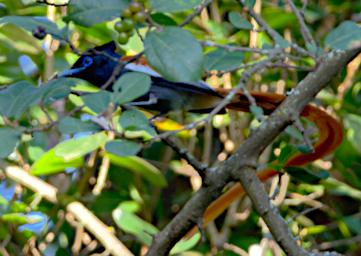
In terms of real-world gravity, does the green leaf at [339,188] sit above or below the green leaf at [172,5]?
below

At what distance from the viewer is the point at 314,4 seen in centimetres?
251

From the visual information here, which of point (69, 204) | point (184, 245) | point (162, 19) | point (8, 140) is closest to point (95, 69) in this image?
point (162, 19)

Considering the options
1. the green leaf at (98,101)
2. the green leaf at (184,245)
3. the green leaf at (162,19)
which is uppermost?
the green leaf at (98,101)

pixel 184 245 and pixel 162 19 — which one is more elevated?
pixel 162 19

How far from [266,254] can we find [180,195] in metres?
0.46

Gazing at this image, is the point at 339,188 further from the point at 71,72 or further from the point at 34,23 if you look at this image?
the point at 34,23

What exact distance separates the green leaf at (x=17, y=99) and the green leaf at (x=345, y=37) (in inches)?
16.6

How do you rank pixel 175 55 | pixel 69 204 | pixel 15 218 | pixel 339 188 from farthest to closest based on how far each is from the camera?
pixel 339 188
pixel 69 204
pixel 15 218
pixel 175 55

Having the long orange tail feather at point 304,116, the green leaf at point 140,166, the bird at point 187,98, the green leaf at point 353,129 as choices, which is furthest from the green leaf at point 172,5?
the green leaf at point 353,129

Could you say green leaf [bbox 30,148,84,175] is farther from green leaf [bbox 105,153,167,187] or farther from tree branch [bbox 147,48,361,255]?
tree branch [bbox 147,48,361,255]

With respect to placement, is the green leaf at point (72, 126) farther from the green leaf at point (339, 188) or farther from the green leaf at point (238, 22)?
the green leaf at point (339, 188)

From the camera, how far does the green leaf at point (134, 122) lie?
1.21 meters

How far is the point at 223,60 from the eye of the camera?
4.16 feet

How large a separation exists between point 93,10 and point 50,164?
78 centimetres
